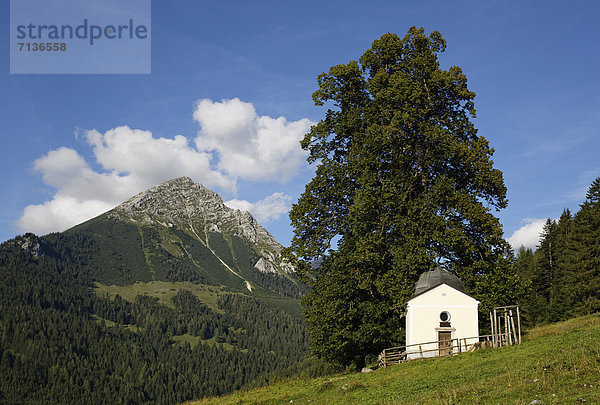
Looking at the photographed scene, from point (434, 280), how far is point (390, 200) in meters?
6.90

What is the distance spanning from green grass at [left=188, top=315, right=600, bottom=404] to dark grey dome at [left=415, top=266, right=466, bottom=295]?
6127mm

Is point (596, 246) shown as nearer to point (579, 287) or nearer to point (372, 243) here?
point (579, 287)

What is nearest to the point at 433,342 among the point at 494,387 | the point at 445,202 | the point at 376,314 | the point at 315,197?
the point at 376,314

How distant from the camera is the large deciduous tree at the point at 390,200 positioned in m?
37.4

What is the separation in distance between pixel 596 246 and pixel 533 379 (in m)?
53.3

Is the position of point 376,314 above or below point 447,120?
below

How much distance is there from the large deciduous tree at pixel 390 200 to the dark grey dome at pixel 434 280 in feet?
2.19

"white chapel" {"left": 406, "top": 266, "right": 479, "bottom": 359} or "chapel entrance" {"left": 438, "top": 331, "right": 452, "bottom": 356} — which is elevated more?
"white chapel" {"left": 406, "top": 266, "right": 479, "bottom": 359}

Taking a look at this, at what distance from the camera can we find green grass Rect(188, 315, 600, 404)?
1664cm

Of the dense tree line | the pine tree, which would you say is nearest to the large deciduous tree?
the dense tree line

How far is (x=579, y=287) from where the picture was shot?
63938 mm

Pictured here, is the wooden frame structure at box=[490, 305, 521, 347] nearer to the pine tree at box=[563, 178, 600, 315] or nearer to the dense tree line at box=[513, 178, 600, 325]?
the dense tree line at box=[513, 178, 600, 325]

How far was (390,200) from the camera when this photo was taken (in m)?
38.4

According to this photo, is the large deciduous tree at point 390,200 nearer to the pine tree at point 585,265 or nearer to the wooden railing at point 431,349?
the wooden railing at point 431,349
